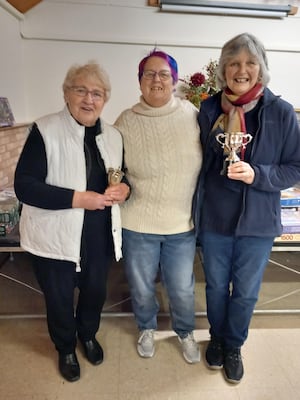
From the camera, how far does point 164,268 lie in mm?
1558

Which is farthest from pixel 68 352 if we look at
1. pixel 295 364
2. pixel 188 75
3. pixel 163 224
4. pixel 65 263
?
pixel 188 75

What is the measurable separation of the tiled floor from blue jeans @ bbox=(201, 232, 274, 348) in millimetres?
225

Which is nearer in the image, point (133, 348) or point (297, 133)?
point (297, 133)

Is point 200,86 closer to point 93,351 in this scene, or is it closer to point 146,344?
point 146,344

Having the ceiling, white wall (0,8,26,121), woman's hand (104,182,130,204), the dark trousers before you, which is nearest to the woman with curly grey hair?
woman's hand (104,182,130,204)

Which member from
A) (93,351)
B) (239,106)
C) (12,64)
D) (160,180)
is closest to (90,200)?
(160,180)

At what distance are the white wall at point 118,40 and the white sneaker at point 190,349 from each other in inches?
99.7

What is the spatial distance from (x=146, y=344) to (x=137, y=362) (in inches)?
3.7

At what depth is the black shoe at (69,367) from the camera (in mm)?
1512

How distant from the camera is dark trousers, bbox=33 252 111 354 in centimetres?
137

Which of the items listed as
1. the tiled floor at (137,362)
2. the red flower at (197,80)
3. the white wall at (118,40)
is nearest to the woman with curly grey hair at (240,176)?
the tiled floor at (137,362)

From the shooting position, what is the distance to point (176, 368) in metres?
1.61

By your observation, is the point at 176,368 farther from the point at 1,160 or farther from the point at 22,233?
the point at 1,160

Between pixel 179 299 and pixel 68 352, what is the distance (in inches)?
22.7
